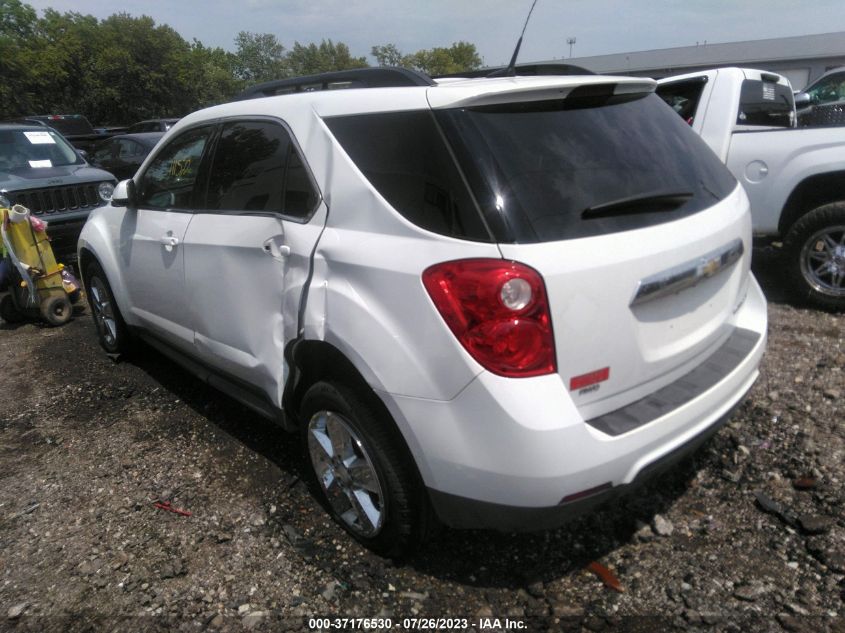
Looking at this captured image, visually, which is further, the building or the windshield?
the building

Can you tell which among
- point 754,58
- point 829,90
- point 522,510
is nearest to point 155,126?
point 829,90

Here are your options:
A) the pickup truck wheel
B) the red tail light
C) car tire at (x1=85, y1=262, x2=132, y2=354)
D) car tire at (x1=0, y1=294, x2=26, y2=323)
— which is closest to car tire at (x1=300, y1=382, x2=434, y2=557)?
the red tail light

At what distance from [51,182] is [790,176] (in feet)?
25.4

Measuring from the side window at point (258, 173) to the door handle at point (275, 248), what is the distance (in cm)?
14

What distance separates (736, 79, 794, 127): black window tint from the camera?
540 cm

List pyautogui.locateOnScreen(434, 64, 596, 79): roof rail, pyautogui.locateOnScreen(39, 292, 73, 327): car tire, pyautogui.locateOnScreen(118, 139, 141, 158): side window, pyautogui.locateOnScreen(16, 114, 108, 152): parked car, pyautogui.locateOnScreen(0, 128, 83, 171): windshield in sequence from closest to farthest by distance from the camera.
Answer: pyautogui.locateOnScreen(434, 64, 596, 79): roof rail → pyautogui.locateOnScreen(39, 292, 73, 327): car tire → pyautogui.locateOnScreen(0, 128, 83, 171): windshield → pyautogui.locateOnScreen(118, 139, 141, 158): side window → pyautogui.locateOnScreen(16, 114, 108, 152): parked car

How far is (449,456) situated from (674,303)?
96 centimetres

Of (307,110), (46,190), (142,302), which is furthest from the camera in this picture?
Answer: (46,190)

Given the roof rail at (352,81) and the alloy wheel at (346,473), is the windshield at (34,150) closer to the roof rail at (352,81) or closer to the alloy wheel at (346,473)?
the roof rail at (352,81)

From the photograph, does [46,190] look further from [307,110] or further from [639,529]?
[639,529]

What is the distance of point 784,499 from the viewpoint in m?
2.74

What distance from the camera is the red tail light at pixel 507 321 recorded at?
188cm

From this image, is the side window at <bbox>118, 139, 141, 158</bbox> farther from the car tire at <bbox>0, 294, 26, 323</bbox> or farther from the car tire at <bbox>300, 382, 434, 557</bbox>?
the car tire at <bbox>300, 382, 434, 557</bbox>

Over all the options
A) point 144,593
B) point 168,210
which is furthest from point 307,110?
point 144,593
